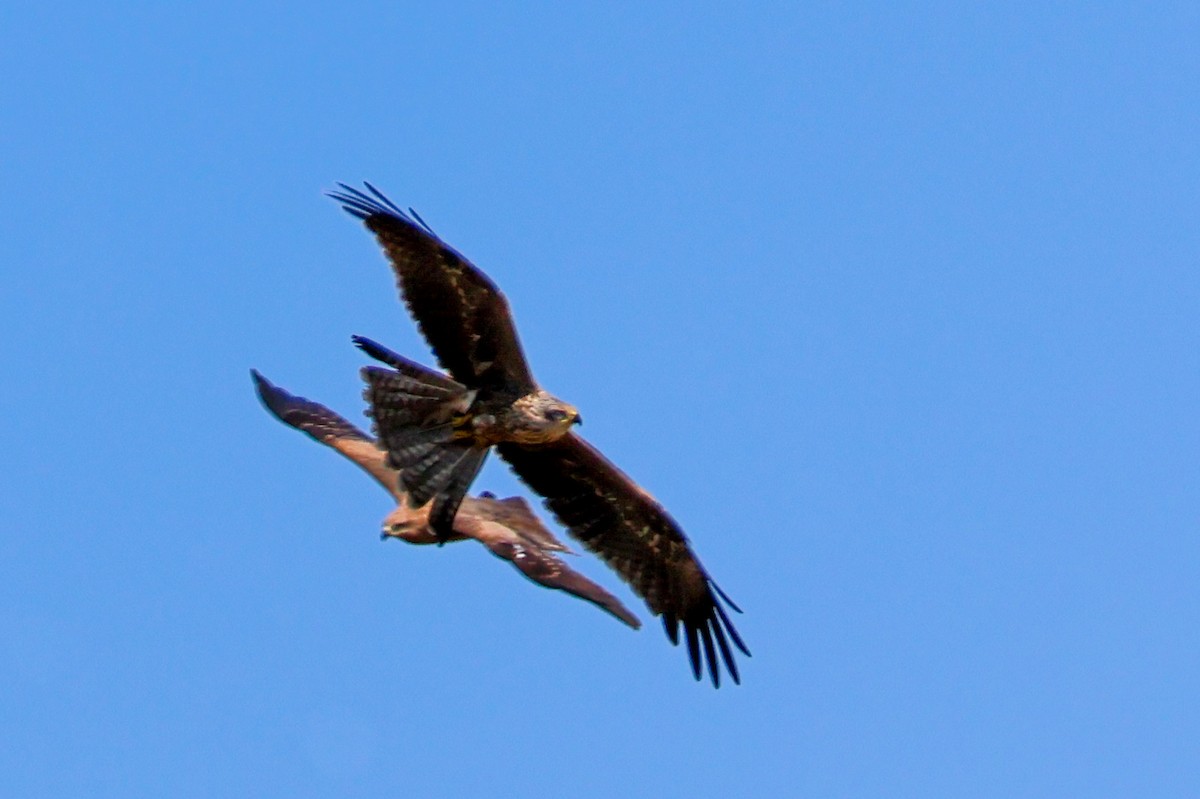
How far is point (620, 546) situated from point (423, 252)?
2.32 meters

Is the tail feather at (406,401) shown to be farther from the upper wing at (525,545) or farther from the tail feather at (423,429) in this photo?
the upper wing at (525,545)

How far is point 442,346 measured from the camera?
12.5 m

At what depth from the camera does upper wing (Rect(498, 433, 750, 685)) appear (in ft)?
43.3

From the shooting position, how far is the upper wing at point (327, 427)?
14875 millimetres

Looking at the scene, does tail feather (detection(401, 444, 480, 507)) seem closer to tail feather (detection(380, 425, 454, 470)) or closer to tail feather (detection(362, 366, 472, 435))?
tail feather (detection(380, 425, 454, 470))

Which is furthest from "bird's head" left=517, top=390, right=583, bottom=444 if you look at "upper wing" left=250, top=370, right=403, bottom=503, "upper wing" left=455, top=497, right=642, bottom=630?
"upper wing" left=250, top=370, right=403, bottom=503

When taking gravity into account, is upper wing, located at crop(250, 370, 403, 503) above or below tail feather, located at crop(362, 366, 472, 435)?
above

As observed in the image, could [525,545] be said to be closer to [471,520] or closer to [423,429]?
[471,520]

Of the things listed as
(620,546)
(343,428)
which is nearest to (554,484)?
(620,546)

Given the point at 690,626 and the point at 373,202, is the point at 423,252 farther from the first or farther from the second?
the point at 690,626

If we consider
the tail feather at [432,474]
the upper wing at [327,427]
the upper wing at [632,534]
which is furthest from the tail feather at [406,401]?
the upper wing at [327,427]

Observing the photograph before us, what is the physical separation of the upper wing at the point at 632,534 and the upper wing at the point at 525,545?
0.79 feet

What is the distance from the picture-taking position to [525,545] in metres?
13.8

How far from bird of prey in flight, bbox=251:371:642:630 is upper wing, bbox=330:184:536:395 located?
2.34 ft
